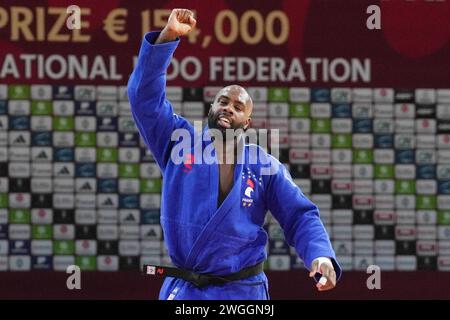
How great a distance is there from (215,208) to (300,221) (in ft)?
1.26

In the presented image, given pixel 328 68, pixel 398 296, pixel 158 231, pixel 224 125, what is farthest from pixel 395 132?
pixel 224 125

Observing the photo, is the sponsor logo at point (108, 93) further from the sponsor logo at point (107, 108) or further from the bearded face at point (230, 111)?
the bearded face at point (230, 111)

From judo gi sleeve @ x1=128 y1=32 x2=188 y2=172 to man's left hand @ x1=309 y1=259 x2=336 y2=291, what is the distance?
0.82 m

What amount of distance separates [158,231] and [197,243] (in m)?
2.91

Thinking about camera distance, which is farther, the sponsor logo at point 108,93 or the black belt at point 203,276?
the sponsor logo at point 108,93

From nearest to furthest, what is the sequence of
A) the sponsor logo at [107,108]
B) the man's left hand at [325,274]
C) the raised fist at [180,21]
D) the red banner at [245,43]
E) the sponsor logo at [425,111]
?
the man's left hand at [325,274] → the raised fist at [180,21] → the red banner at [245,43] → the sponsor logo at [107,108] → the sponsor logo at [425,111]

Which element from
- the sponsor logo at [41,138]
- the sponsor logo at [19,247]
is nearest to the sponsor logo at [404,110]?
the sponsor logo at [41,138]

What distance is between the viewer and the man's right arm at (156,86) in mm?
4480

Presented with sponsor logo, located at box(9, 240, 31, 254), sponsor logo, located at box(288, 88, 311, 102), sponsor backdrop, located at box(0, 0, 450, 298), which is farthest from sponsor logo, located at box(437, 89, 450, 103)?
sponsor logo, located at box(9, 240, 31, 254)

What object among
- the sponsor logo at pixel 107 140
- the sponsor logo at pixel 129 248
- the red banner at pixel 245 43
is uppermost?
the red banner at pixel 245 43

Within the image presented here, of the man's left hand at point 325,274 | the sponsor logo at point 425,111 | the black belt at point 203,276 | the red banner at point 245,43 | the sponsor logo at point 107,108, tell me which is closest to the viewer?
the man's left hand at point 325,274

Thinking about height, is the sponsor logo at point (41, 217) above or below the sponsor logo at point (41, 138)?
below
